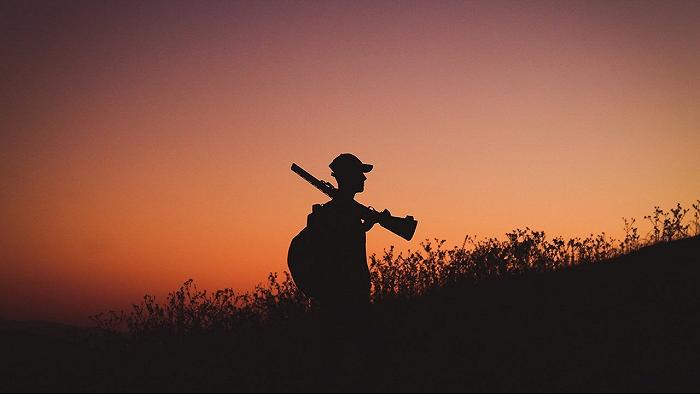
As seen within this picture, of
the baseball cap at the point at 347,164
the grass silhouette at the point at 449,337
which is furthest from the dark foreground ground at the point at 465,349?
the baseball cap at the point at 347,164

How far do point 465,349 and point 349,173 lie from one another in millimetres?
2404

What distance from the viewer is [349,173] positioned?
6.05m

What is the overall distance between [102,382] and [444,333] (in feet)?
13.4

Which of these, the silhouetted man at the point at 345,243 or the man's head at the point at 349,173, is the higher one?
the man's head at the point at 349,173

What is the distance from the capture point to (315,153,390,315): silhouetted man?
5902 millimetres

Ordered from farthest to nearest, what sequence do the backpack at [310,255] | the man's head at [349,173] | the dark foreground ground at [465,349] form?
1. the man's head at [349,173]
2. the backpack at [310,255]
3. the dark foreground ground at [465,349]

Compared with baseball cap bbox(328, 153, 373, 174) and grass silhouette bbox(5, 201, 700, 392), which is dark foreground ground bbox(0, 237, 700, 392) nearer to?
grass silhouette bbox(5, 201, 700, 392)

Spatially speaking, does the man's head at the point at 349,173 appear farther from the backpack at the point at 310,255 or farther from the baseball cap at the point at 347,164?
the backpack at the point at 310,255

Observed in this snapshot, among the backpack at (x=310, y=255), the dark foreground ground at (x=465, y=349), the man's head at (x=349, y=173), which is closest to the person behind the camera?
the dark foreground ground at (x=465, y=349)

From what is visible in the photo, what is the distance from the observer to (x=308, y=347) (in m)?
6.53

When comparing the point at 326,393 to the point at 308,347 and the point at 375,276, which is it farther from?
the point at 375,276

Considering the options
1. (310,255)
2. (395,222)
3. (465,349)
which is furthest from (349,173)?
(465,349)

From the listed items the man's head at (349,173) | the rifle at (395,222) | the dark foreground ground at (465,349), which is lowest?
the dark foreground ground at (465,349)

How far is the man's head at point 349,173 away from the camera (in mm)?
6059
